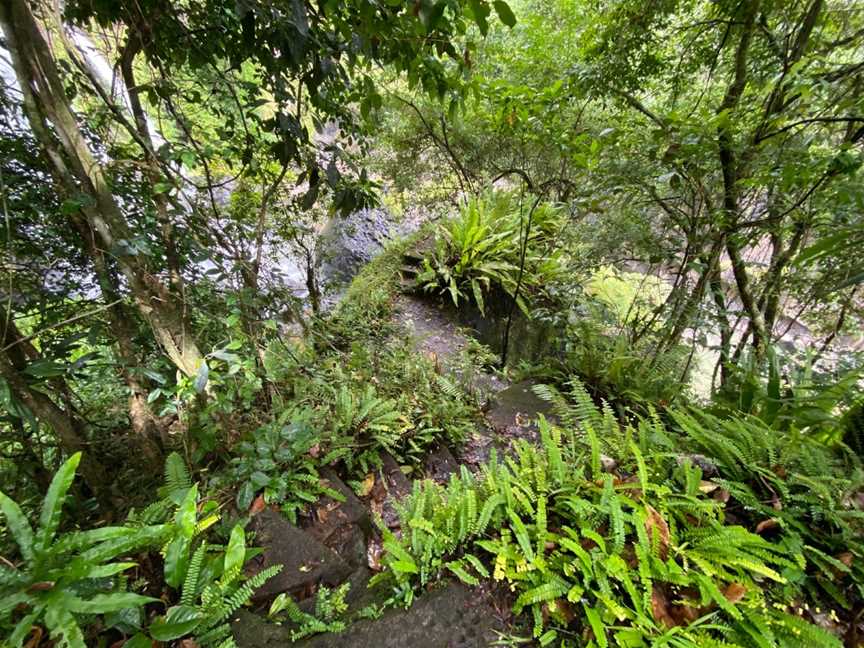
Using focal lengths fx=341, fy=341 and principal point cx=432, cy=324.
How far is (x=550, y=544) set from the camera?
1398 millimetres

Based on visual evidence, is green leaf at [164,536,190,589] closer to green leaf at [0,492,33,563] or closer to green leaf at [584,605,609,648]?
green leaf at [0,492,33,563]

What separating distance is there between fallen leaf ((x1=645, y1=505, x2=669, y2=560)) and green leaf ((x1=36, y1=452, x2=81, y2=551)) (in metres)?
1.99

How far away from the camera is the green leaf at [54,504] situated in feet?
3.40

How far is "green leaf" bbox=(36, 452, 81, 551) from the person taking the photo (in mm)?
1037

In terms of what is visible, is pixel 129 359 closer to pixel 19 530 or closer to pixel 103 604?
pixel 19 530

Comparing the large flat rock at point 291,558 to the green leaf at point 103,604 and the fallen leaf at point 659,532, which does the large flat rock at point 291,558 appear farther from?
the fallen leaf at point 659,532

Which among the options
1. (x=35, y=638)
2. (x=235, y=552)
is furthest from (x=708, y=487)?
(x=35, y=638)

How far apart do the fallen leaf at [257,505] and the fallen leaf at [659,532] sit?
1755 mm

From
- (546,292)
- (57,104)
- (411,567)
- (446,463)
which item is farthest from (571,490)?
(546,292)

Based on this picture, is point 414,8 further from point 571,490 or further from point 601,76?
point 601,76

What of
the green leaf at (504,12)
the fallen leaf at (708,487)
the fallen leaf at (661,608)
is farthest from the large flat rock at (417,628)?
the green leaf at (504,12)

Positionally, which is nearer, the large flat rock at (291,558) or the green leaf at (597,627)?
the green leaf at (597,627)

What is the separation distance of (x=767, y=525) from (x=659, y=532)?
1.67ft

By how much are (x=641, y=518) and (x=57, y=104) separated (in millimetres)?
2759
